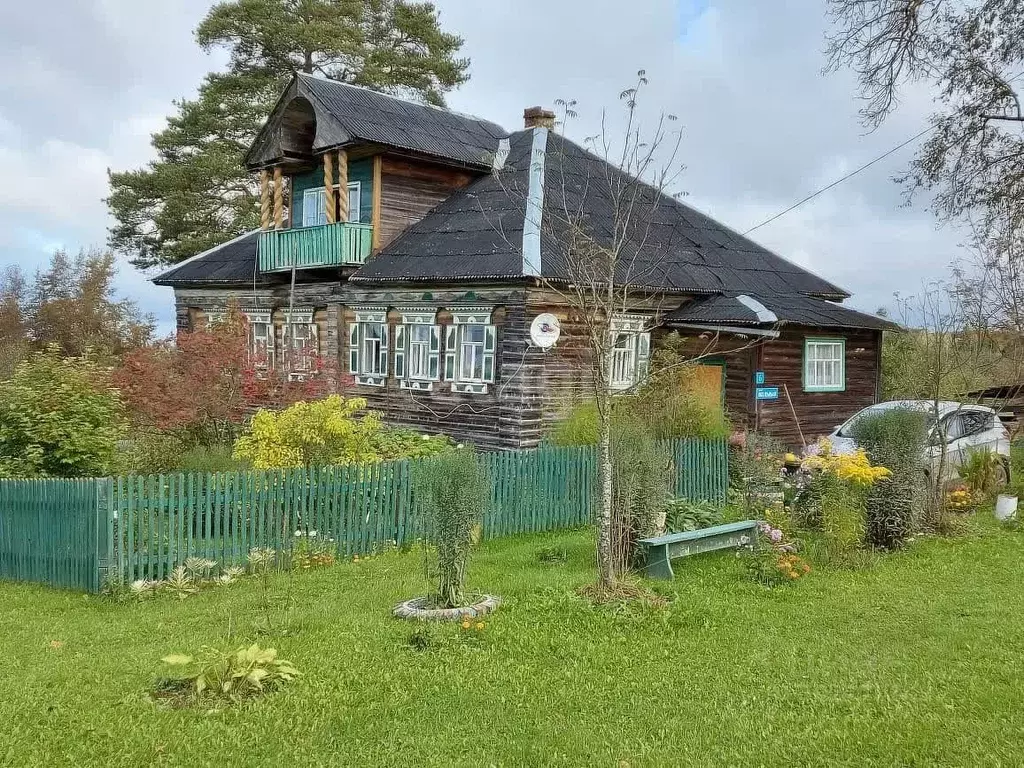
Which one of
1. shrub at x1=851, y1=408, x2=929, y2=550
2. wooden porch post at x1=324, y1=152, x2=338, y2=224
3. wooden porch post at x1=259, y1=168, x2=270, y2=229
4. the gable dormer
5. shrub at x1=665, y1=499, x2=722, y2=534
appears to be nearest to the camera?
shrub at x1=851, y1=408, x2=929, y2=550

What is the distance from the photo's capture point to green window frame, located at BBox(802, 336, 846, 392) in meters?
18.2

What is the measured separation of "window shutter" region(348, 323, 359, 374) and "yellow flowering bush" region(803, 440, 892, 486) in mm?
Answer: 11322

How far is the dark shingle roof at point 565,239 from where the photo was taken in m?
16.2

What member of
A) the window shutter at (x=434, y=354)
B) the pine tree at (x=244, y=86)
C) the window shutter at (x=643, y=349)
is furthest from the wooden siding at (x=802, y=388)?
the pine tree at (x=244, y=86)

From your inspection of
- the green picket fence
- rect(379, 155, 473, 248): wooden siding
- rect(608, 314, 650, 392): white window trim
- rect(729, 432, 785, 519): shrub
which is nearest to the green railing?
rect(379, 155, 473, 248): wooden siding

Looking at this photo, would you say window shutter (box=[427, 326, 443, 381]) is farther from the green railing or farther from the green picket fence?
the green picket fence

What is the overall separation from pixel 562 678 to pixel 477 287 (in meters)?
10.9

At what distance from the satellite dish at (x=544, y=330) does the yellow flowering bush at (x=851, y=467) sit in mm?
6461

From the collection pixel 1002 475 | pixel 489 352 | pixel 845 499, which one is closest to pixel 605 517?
pixel 845 499

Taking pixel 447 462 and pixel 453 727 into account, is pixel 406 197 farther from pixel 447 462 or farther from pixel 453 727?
pixel 453 727

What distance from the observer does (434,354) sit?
17359mm

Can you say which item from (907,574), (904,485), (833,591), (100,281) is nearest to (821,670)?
(833,591)

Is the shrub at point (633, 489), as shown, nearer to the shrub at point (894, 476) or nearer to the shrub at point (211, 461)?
the shrub at point (894, 476)

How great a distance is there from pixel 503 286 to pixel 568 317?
138cm
